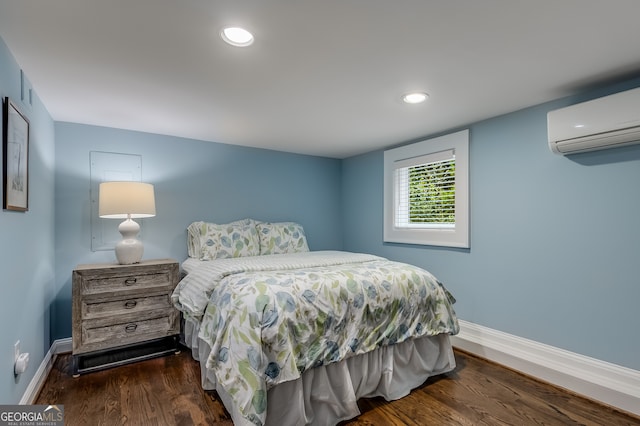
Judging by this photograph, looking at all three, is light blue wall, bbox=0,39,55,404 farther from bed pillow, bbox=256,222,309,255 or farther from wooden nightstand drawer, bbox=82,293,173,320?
bed pillow, bbox=256,222,309,255

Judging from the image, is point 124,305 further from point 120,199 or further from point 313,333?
point 313,333

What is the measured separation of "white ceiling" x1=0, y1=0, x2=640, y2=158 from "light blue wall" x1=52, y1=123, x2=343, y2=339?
16.2 inches

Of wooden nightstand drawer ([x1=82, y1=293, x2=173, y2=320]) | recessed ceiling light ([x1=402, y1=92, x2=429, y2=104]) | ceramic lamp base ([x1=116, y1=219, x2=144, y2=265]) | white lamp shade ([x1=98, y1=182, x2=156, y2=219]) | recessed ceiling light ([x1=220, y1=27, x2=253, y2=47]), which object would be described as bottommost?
wooden nightstand drawer ([x1=82, y1=293, x2=173, y2=320])

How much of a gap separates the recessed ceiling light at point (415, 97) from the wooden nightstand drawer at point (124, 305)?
2.50 m

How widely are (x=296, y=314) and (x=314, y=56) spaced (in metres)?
1.41

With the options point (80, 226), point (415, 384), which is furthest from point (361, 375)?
point (80, 226)

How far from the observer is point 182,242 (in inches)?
130

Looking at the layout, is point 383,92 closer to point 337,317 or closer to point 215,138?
point 337,317

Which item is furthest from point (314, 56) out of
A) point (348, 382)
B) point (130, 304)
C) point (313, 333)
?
point (130, 304)

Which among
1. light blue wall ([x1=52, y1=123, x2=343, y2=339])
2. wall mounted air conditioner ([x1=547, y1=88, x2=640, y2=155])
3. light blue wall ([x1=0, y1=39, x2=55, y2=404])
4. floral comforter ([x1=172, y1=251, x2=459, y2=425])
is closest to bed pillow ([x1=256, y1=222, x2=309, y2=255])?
light blue wall ([x1=52, y1=123, x2=343, y2=339])

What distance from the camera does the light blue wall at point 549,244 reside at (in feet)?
6.52

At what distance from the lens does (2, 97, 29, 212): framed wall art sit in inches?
61.2

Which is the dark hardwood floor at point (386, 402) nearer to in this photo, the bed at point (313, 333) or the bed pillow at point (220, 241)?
the bed at point (313, 333)

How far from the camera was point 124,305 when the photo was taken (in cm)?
254
